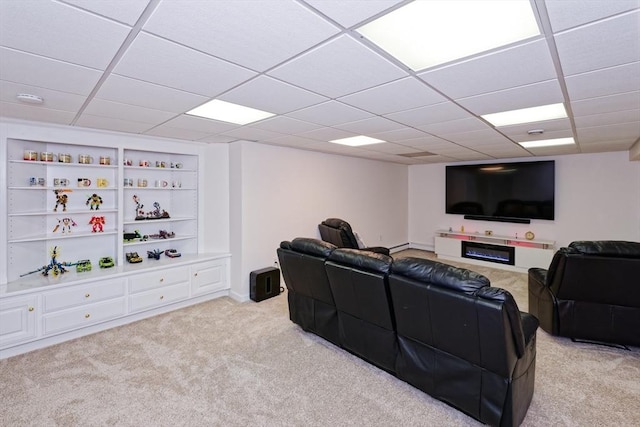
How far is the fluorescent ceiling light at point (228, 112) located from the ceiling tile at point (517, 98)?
1.82m

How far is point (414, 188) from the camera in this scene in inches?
318

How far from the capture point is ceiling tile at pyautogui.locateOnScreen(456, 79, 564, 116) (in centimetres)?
220

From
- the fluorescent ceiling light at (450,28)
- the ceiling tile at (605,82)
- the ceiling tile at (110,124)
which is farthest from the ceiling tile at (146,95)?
the ceiling tile at (605,82)

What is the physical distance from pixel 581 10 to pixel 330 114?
192 centimetres

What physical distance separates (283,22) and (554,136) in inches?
164

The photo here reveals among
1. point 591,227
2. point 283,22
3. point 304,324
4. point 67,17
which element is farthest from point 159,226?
point 591,227

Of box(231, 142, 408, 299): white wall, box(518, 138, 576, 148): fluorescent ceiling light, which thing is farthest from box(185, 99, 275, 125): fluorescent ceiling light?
box(518, 138, 576, 148): fluorescent ceiling light

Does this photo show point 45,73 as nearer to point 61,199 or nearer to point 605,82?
point 61,199

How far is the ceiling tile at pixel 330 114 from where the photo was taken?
2654 millimetres

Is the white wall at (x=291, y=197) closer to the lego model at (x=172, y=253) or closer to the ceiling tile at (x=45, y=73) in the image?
the lego model at (x=172, y=253)

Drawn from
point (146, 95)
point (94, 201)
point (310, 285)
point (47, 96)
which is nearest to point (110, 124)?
point (47, 96)

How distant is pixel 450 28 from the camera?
1.46 metres

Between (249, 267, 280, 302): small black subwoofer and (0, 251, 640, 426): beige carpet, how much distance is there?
944 millimetres

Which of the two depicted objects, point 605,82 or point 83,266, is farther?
point 83,266
